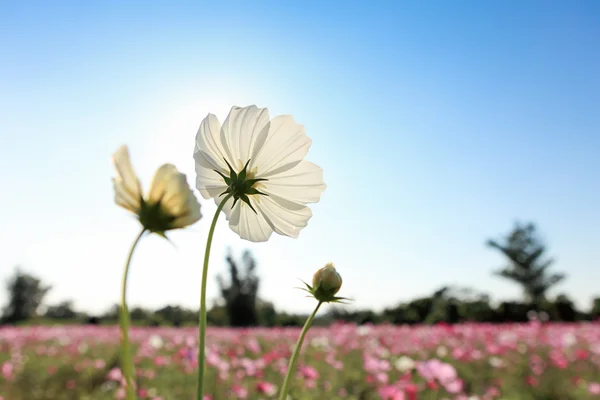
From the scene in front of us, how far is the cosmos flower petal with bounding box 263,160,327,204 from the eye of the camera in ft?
1.82

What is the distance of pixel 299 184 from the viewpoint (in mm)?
558

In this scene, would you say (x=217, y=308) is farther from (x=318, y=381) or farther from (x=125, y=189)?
(x=125, y=189)

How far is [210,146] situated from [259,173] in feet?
0.22

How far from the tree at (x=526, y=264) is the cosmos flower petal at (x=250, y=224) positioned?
2707 centimetres

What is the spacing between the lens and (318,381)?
3.21 meters

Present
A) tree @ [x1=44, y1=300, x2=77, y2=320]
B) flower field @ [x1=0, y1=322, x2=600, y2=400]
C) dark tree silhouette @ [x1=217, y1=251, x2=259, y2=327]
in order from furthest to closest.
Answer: tree @ [x1=44, y1=300, x2=77, y2=320] → dark tree silhouette @ [x1=217, y1=251, x2=259, y2=327] → flower field @ [x1=0, y1=322, x2=600, y2=400]

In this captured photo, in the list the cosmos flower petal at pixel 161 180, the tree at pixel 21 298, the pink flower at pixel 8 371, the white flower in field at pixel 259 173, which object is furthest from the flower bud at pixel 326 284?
the tree at pixel 21 298

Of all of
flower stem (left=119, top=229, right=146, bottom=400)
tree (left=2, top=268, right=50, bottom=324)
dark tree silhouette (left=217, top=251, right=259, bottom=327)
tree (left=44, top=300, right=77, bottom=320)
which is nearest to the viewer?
flower stem (left=119, top=229, right=146, bottom=400)

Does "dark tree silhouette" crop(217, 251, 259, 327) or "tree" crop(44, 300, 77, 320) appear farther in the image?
"tree" crop(44, 300, 77, 320)

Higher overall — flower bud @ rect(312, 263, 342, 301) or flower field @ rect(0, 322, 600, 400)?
flower bud @ rect(312, 263, 342, 301)

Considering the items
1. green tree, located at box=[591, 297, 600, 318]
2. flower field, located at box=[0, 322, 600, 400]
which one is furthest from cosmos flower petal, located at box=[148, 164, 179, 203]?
green tree, located at box=[591, 297, 600, 318]

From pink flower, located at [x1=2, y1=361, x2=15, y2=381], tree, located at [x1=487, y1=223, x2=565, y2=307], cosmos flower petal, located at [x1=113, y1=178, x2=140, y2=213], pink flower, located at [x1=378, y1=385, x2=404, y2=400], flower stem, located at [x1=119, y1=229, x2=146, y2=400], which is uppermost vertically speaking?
tree, located at [x1=487, y1=223, x2=565, y2=307]

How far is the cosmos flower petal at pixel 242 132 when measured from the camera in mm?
514

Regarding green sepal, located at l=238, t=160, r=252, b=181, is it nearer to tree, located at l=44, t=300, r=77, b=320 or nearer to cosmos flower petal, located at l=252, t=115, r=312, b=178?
cosmos flower petal, located at l=252, t=115, r=312, b=178
